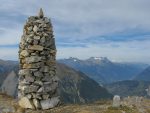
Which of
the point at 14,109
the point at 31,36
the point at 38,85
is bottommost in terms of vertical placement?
the point at 14,109

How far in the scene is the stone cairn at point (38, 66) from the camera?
46.2 metres

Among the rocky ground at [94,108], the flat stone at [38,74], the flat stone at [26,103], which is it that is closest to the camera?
the rocky ground at [94,108]

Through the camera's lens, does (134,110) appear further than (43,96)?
No

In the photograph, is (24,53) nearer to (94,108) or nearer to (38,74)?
(38,74)

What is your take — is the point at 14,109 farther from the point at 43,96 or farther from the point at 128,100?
the point at 128,100

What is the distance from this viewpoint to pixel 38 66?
46781mm

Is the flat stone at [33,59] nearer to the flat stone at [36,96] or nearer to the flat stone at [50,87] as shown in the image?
the flat stone at [50,87]

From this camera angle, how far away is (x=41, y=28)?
47.5m

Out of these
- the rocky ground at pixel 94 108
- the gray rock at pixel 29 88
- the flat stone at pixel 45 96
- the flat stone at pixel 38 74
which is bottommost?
the rocky ground at pixel 94 108

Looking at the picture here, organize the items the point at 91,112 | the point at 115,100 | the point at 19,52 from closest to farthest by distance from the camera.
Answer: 1. the point at 91,112
2. the point at 115,100
3. the point at 19,52

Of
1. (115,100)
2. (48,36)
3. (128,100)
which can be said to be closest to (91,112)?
(115,100)

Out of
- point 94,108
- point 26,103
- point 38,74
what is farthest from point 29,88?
point 94,108

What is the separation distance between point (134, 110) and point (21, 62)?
16.1 metres

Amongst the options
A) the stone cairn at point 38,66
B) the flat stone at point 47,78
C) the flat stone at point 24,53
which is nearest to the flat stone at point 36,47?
the stone cairn at point 38,66
